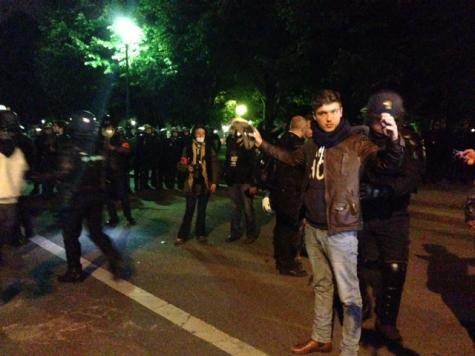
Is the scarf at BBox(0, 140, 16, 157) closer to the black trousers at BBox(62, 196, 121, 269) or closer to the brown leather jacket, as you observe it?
the black trousers at BBox(62, 196, 121, 269)

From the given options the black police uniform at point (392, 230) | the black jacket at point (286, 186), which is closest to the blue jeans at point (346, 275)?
the black police uniform at point (392, 230)

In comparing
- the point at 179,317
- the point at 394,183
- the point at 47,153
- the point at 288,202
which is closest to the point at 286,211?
the point at 288,202

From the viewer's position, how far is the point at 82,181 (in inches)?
235

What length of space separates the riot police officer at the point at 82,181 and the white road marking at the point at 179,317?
0.44 m

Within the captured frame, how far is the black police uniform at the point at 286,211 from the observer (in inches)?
258

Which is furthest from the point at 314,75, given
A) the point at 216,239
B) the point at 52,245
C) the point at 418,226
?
the point at 52,245

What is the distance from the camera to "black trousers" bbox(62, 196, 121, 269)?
601 centimetres

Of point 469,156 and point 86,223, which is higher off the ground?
point 469,156

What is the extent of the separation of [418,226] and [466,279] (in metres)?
3.28

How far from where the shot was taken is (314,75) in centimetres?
1658

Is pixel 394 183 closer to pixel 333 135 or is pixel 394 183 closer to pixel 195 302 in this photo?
pixel 333 135

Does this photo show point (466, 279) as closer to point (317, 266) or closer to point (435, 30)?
point (317, 266)

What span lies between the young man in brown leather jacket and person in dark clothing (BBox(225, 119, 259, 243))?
13.3 ft

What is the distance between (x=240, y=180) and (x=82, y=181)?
299 cm
